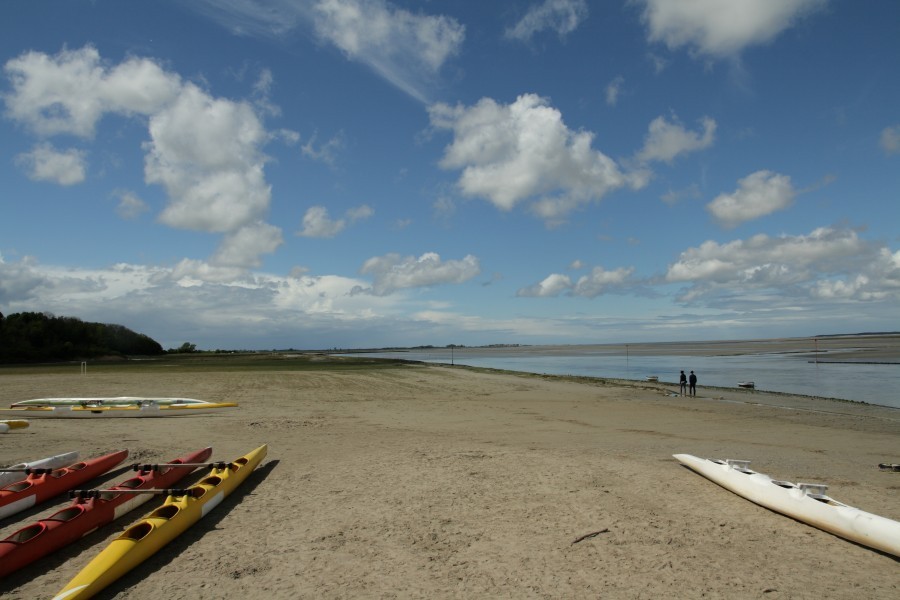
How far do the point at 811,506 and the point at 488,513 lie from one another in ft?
13.2

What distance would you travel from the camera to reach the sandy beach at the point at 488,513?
205 inches

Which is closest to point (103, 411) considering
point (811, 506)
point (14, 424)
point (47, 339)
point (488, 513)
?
point (14, 424)

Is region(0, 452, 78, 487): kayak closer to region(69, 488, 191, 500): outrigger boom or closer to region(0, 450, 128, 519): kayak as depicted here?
region(0, 450, 128, 519): kayak

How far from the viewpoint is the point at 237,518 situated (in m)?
7.07

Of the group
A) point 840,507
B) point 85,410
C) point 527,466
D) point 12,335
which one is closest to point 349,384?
point 85,410

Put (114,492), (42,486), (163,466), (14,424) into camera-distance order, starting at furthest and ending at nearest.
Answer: (14,424) → (163,466) → (42,486) → (114,492)

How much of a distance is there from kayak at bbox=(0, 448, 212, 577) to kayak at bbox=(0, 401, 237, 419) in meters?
9.89

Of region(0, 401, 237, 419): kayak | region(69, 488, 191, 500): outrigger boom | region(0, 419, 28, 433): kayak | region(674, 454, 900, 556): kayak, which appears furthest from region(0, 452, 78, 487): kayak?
region(674, 454, 900, 556): kayak

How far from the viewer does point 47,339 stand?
67938 mm

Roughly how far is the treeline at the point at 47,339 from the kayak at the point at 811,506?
245 feet

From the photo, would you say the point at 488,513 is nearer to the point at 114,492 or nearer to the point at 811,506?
the point at 811,506

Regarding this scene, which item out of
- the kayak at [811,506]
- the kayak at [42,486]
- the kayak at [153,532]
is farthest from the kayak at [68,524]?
the kayak at [811,506]

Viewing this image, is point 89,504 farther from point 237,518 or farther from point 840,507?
point 840,507

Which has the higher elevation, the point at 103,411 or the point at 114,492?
the point at 114,492
